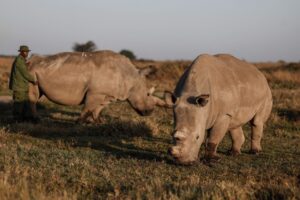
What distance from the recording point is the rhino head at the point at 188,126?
8.62m

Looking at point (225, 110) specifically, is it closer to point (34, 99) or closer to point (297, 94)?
point (34, 99)

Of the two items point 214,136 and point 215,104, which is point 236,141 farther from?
point 215,104

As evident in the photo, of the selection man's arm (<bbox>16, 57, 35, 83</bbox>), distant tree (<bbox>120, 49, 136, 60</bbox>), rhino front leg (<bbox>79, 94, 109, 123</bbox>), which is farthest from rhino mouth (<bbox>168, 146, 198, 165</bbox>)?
distant tree (<bbox>120, 49, 136, 60</bbox>)

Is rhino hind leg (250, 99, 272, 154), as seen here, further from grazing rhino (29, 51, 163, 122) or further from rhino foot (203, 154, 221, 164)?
grazing rhino (29, 51, 163, 122)

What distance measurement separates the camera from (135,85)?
15.6m

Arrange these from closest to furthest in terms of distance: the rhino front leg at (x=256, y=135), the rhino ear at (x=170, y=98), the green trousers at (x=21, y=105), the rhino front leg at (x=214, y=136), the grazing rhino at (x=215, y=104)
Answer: the grazing rhino at (x=215, y=104) < the rhino ear at (x=170, y=98) < the rhino front leg at (x=214, y=136) < the rhino front leg at (x=256, y=135) < the green trousers at (x=21, y=105)

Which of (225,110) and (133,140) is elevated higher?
(225,110)

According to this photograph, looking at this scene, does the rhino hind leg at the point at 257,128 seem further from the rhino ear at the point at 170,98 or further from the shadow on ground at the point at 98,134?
the rhino ear at the point at 170,98

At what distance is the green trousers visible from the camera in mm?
14570

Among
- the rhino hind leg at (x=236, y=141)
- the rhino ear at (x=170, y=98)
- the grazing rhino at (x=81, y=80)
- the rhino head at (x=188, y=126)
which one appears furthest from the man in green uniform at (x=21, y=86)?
the rhino head at (x=188, y=126)

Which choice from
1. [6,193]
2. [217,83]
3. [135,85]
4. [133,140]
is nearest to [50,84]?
[135,85]

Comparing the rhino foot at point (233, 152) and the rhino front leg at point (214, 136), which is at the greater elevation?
the rhino front leg at point (214, 136)

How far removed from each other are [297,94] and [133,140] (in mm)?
12539

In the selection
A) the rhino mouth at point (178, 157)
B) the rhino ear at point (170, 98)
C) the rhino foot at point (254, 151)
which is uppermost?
the rhino ear at point (170, 98)
